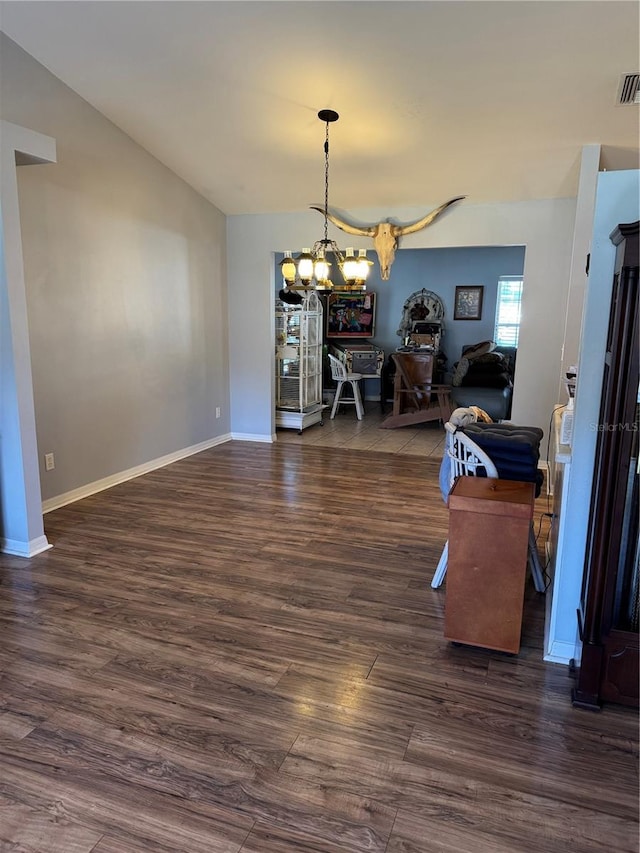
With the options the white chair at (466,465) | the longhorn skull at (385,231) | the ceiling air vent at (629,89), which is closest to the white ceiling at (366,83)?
the ceiling air vent at (629,89)

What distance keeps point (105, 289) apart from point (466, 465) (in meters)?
3.29

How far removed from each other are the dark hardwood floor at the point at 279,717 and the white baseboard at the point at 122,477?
90cm

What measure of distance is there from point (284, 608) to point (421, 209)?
4.10 metres

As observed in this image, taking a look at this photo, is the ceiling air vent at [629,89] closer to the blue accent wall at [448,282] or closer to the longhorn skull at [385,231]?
the longhorn skull at [385,231]

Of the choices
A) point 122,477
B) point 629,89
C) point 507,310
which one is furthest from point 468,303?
point 122,477

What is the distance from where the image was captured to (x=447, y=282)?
895cm

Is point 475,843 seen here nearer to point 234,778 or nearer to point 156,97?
point 234,778

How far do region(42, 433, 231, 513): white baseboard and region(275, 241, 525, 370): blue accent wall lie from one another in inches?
169

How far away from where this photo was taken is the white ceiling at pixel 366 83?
294 cm

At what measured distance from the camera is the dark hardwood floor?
1.54 metres

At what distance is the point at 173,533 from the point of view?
3.63m

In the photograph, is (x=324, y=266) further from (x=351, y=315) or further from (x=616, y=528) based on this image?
(x=351, y=315)

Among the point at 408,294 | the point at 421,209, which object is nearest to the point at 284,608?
the point at 421,209

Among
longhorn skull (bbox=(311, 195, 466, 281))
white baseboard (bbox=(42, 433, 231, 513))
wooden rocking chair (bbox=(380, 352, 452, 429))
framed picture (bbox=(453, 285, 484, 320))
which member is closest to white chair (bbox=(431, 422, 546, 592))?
white baseboard (bbox=(42, 433, 231, 513))
